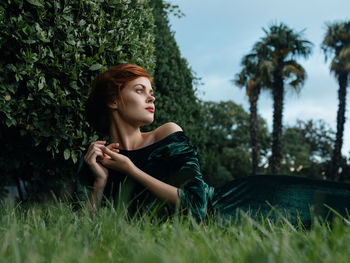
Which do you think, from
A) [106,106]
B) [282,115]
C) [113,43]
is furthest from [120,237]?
[282,115]

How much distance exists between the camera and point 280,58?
22.3 m

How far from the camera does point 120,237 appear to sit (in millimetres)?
1842

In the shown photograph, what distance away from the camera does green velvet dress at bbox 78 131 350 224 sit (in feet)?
9.95

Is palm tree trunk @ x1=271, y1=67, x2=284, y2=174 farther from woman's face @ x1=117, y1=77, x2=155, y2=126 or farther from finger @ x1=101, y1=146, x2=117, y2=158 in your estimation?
finger @ x1=101, y1=146, x2=117, y2=158

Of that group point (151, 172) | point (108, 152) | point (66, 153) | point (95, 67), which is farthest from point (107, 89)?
point (66, 153)

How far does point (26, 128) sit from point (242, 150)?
31.7 m

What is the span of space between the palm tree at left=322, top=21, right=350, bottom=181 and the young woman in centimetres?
2009

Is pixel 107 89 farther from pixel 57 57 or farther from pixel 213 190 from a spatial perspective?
pixel 213 190

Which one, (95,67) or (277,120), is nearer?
(95,67)

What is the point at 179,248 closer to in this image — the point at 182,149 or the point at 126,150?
the point at 182,149

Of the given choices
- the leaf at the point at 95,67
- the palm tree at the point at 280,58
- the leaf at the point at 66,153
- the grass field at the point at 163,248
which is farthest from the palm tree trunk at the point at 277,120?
the grass field at the point at 163,248

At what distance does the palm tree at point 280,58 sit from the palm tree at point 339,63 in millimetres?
2748

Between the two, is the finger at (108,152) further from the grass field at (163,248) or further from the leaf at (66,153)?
the leaf at (66,153)

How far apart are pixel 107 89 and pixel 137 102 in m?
0.34
